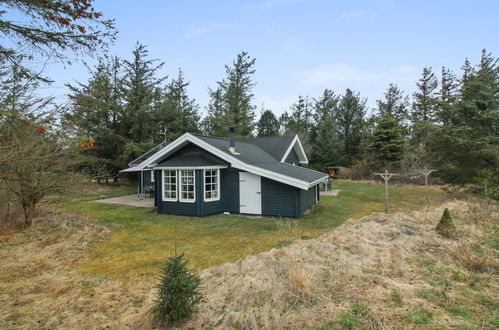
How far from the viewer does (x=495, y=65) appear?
13570mm

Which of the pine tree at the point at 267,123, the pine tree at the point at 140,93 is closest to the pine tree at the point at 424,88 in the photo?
the pine tree at the point at 267,123

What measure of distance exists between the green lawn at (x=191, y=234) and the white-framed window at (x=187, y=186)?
781 millimetres

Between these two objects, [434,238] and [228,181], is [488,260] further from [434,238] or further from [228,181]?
[228,181]

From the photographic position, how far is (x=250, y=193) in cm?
1042

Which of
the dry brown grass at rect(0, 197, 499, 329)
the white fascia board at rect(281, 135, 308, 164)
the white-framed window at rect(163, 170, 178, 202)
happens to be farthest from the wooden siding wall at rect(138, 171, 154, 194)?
the dry brown grass at rect(0, 197, 499, 329)

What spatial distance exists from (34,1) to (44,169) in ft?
17.0

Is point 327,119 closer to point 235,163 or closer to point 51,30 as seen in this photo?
point 235,163

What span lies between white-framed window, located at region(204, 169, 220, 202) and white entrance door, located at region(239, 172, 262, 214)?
0.93m

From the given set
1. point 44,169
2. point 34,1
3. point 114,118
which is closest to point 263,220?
point 44,169

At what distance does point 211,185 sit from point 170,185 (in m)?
1.70

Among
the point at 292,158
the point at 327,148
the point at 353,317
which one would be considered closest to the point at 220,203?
the point at 292,158

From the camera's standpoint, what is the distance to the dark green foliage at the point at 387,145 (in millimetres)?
24250

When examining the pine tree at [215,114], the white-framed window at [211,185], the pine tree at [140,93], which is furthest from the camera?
the pine tree at [215,114]

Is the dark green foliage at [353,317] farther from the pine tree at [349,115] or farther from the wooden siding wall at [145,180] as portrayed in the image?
the pine tree at [349,115]
